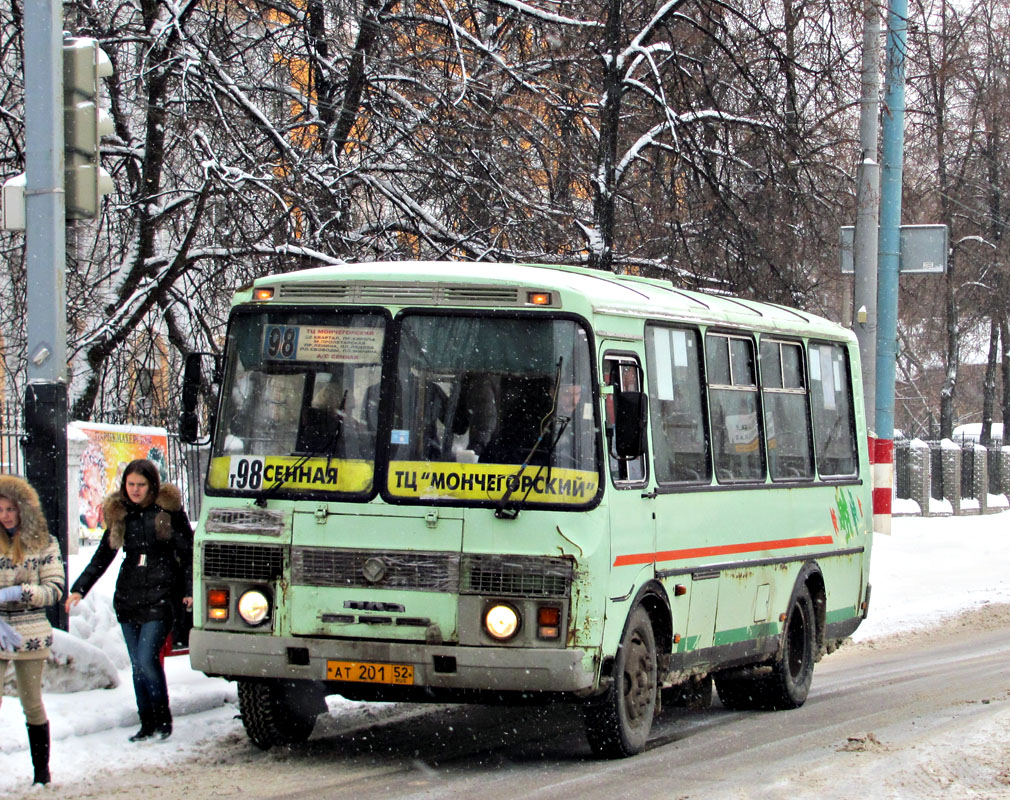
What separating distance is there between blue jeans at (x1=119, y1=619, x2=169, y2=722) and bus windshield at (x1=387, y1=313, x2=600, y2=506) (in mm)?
1703

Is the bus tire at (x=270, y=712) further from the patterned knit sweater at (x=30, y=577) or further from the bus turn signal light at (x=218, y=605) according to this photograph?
the patterned knit sweater at (x=30, y=577)

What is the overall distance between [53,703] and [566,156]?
997 centimetres

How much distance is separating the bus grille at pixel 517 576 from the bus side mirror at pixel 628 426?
0.69m

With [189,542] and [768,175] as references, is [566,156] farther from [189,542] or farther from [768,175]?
[189,542]

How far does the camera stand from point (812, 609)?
11961 mm

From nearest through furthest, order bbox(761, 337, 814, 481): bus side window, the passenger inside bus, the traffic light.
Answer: the passenger inside bus < the traffic light < bbox(761, 337, 814, 481): bus side window

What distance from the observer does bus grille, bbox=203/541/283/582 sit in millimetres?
8305

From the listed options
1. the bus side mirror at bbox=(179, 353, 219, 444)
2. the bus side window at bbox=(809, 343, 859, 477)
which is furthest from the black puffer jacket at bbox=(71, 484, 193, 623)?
the bus side window at bbox=(809, 343, 859, 477)

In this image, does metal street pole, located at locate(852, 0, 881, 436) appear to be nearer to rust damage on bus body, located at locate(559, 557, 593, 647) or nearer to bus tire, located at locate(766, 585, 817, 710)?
bus tire, located at locate(766, 585, 817, 710)

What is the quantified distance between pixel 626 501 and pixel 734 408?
233cm

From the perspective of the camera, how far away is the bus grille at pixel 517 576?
26.2 feet

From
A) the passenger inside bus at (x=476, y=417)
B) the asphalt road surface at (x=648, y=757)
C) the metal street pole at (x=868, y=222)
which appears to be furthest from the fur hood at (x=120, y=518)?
the metal street pole at (x=868, y=222)

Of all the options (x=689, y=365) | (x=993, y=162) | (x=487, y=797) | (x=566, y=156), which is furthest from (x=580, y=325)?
(x=993, y=162)

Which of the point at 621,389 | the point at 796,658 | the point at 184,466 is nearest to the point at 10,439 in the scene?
the point at 184,466
